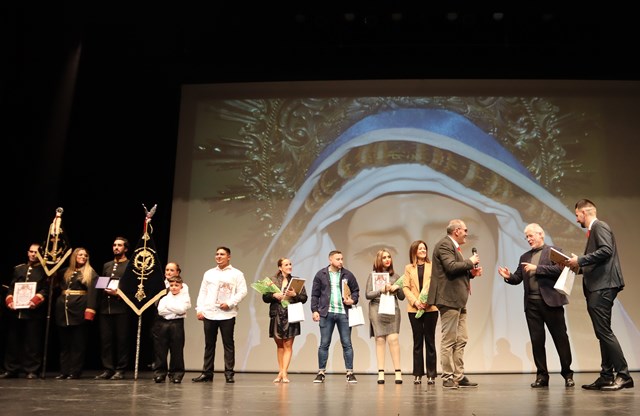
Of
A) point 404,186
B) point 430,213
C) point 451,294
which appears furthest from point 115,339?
point 430,213

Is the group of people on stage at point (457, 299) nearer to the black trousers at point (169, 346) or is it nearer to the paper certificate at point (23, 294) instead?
the black trousers at point (169, 346)

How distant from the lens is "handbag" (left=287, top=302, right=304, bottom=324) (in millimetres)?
6426

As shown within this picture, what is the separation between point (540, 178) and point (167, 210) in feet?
17.4

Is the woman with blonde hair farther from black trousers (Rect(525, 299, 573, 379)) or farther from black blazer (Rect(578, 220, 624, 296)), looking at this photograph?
black blazer (Rect(578, 220, 624, 296))

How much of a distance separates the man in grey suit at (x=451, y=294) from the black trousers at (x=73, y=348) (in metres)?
3.99

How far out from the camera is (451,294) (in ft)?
18.1

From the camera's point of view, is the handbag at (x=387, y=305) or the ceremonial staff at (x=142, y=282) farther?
the ceremonial staff at (x=142, y=282)

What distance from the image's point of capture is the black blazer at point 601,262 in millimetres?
5195

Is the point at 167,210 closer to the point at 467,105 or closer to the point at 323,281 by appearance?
the point at 323,281

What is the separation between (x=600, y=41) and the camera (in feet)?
28.9

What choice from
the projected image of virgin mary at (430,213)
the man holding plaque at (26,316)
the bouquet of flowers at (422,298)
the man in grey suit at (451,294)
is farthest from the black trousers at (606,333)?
the man holding plaque at (26,316)

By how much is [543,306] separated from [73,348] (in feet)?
16.4

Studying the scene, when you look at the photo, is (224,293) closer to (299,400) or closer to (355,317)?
(355,317)

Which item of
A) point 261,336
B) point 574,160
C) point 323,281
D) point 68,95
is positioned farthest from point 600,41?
point 68,95
